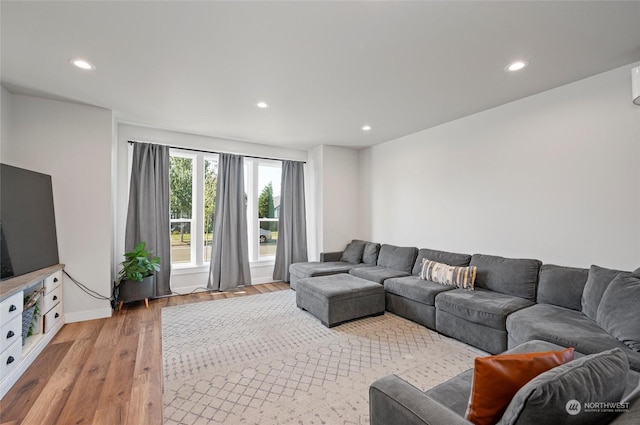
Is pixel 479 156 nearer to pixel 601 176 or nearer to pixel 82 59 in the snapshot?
pixel 601 176

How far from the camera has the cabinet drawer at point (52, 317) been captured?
289cm

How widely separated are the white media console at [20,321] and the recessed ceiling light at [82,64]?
1957mm

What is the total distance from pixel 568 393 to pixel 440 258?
319 centimetres

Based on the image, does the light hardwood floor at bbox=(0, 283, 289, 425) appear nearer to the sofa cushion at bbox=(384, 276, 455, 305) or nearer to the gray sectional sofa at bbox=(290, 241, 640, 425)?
the gray sectional sofa at bbox=(290, 241, 640, 425)

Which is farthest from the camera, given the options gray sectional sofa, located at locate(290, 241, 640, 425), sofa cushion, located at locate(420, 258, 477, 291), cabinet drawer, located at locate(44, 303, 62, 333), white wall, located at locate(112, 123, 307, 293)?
white wall, located at locate(112, 123, 307, 293)

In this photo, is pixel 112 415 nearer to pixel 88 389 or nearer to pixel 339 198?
pixel 88 389

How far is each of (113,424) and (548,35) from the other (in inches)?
158

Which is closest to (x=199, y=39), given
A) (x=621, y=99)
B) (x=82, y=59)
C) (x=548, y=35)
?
(x=82, y=59)

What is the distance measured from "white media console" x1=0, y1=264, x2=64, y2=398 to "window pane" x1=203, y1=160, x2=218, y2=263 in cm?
204

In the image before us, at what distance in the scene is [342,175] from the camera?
18.7 feet

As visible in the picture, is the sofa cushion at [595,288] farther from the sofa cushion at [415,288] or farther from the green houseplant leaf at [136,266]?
the green houseplant leaf at [136,266]

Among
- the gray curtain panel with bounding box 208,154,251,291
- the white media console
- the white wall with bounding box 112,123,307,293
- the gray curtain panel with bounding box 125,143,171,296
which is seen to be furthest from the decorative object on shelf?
the gray curtain panel with bounding box 208,154,251,291

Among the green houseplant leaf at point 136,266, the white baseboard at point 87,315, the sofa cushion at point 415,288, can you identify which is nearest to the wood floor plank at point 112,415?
the white baseboard at point 87,315

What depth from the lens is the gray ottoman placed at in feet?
11.0
